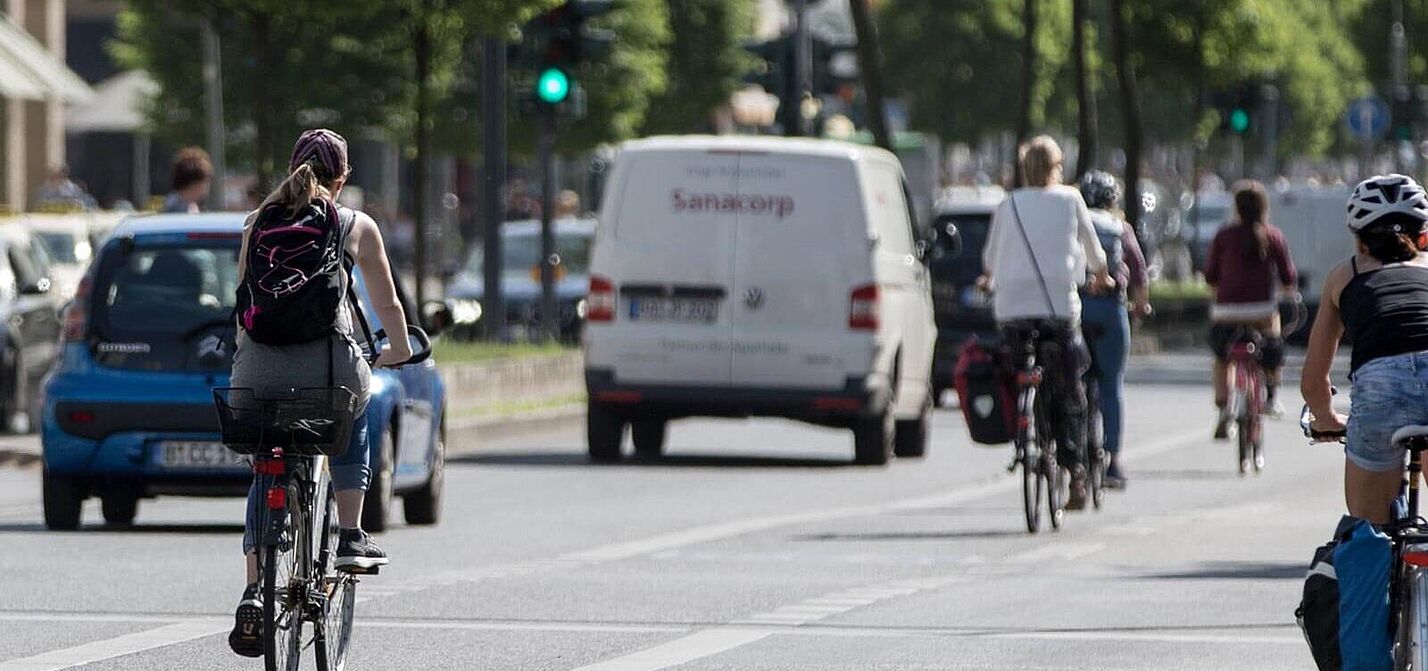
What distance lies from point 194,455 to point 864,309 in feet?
20.1

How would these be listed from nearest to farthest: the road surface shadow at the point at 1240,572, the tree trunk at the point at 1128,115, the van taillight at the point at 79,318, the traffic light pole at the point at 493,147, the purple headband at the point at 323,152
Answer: the purple headband at the point at 323,152
the road surface shadow at the point at 1240,572
the van taillight at the point at 79,318
the traffic light pole at the point at 493,147
the tree trunk at the point at 1128,115

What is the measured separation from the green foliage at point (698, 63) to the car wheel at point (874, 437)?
4004 cm

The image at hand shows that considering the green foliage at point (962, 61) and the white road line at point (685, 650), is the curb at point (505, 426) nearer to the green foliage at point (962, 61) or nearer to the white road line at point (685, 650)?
the white road line at point (685, 650)

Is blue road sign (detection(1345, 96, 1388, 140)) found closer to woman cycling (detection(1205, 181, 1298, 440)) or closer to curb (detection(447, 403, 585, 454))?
curb (detection(447, 403, 585, 454))

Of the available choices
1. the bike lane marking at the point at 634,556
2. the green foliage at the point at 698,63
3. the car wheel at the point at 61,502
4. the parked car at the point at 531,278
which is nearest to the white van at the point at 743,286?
the bike lane marking at the point at 634,556

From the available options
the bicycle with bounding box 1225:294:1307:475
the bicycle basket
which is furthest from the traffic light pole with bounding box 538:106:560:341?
the bicycle basket

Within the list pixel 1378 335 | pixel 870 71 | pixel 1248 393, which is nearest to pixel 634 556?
pixel 1378 335

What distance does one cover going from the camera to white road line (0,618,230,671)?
993cm

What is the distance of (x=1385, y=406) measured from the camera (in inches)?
328

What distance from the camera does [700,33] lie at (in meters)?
61.1

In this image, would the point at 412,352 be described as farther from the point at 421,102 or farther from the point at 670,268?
the point at 421,102

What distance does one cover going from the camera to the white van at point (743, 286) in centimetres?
1995

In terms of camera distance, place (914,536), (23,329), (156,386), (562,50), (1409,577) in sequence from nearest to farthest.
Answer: (1409,577)
(156,386)
(914,536)
(23,329)
(562,50)

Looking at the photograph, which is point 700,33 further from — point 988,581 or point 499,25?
point 988,581
